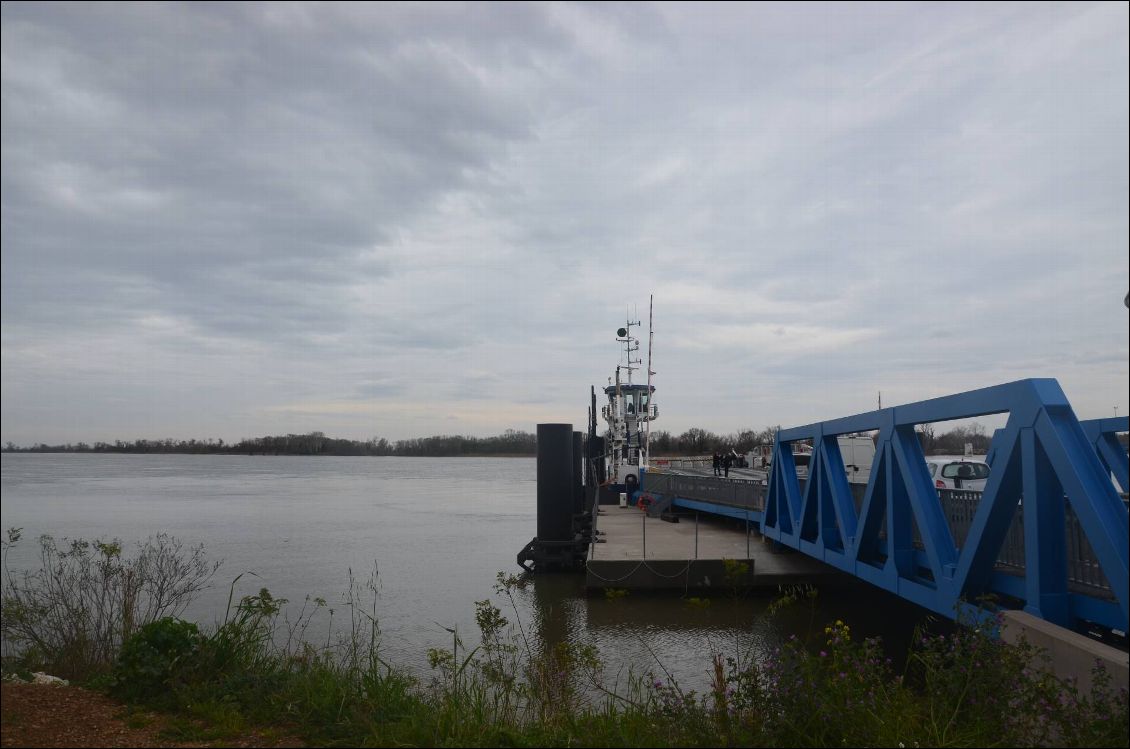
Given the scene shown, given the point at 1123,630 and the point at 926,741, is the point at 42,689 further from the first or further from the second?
the point at 1123,630

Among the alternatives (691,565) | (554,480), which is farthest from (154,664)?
(554,480)

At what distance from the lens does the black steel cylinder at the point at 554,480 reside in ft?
68.2

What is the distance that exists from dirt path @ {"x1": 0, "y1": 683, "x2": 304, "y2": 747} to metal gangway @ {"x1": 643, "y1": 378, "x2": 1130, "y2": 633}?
544 cm

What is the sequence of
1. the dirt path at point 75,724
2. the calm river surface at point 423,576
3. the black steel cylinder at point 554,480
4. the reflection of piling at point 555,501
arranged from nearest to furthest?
1. the dirt path at point 75,724
2. the calm river surface at point 423,576
3. the reflection of piling at point 555,501
4. the black steel cylinder at point 554,480

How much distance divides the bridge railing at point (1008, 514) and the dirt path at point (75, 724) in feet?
17.8

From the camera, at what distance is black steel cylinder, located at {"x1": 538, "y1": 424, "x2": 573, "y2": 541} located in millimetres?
20781

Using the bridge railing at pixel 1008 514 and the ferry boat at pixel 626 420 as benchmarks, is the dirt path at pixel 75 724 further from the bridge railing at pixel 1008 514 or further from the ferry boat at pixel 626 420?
the ferry boat at pixel 626 420

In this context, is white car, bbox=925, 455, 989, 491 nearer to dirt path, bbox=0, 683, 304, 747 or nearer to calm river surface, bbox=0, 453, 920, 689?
calm river surface, bbox=0, 453, 920, 689

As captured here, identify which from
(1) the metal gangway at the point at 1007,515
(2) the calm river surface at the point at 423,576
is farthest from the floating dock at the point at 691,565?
(1) the metal gangway at the point at 1007,515

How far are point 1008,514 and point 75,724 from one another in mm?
8174

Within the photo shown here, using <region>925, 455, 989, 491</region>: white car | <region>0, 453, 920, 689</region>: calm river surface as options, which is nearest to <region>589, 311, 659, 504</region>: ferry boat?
<region>0, 453, 920, 689</region>: calm river surface

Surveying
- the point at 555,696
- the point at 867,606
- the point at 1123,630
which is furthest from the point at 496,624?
the point at 867,606

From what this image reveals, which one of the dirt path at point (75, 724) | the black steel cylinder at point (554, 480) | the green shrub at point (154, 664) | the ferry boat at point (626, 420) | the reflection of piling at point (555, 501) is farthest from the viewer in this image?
the ferry boat at point (626, 420)

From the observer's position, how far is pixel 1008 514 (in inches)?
322
